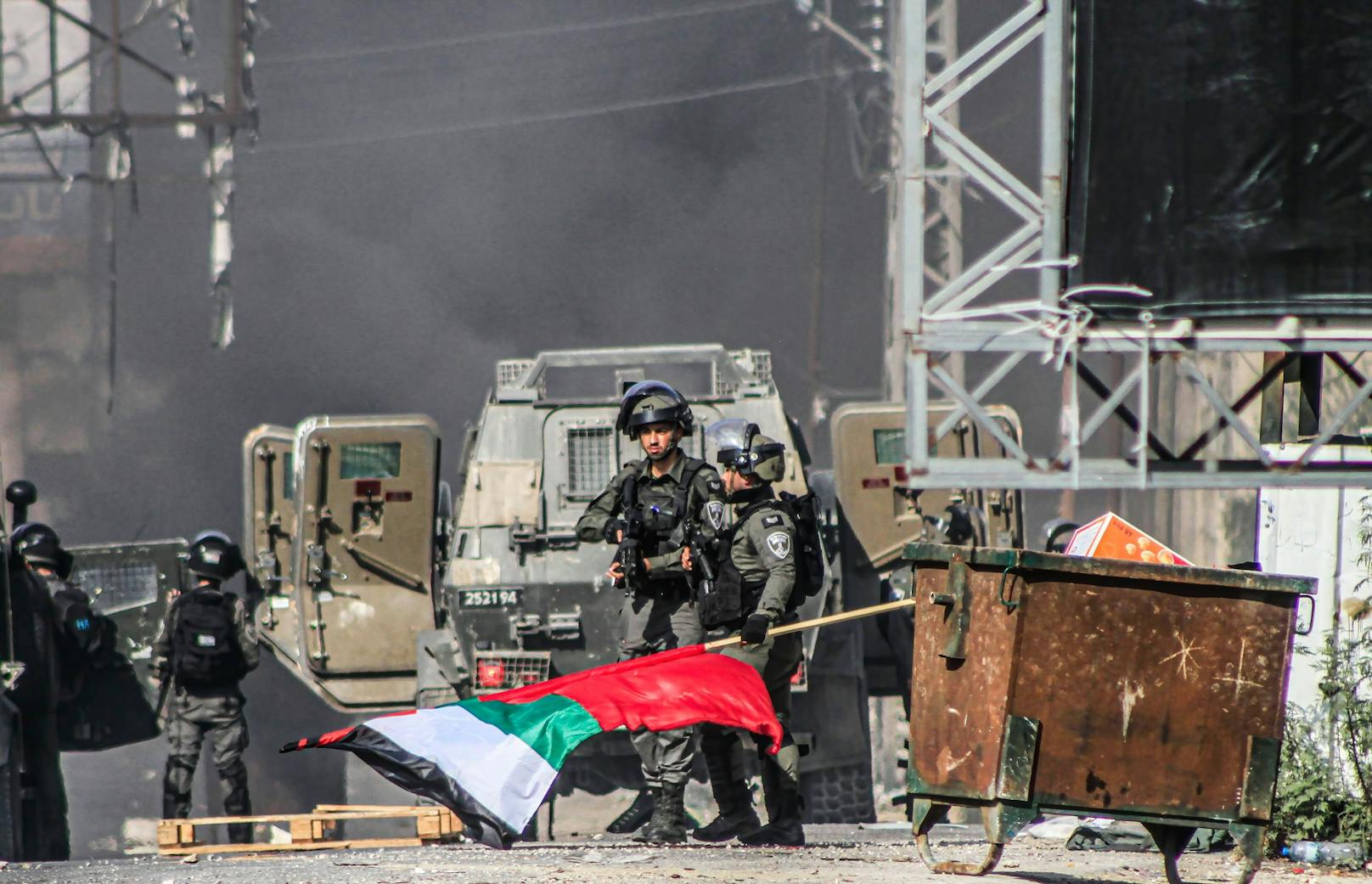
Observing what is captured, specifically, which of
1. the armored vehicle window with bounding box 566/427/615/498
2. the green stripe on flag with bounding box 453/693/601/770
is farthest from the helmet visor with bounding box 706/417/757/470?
the armored vehicle window with bounding box 566/427/615/498

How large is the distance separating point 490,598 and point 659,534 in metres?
2.42

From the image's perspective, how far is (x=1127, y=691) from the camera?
6.56 m

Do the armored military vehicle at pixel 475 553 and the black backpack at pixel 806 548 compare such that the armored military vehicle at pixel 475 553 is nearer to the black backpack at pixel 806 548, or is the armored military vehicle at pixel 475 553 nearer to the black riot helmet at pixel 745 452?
the black backpack at pixel 806 548

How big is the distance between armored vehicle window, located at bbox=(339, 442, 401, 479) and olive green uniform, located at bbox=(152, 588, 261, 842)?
1.12 m

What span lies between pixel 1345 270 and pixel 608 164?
56.8 feet

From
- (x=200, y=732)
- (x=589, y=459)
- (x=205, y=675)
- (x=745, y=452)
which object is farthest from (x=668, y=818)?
(x=200, y=732)

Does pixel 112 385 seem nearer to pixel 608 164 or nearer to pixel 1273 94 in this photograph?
pixel 608 164

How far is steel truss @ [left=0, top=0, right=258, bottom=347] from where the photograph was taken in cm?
2033

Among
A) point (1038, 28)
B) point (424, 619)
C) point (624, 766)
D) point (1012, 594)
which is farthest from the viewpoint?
point (424, 619)

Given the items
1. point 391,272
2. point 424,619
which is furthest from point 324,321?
point 424,619

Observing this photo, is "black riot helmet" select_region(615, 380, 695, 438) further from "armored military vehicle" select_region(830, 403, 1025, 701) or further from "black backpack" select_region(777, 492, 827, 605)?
"armored military vehicle" select_region(830, 403, 1025, 701)

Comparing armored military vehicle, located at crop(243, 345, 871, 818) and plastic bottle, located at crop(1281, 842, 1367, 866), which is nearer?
plastic bottle, located at crop(1281, 842, 1367, 866)

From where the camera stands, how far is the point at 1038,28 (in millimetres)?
7785

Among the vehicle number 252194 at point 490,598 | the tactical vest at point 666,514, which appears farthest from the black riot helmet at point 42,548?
the tactical vest at point 666,514
